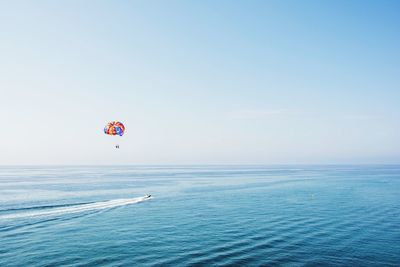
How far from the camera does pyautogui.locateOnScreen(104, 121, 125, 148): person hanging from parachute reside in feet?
185

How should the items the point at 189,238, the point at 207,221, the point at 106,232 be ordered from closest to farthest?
the point at 189,238 → the point at 106,232 → the point at 207,221

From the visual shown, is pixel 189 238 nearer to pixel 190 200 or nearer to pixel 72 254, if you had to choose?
pixel 72 254

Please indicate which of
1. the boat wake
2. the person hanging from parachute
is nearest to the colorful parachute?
the person hanging from parachute

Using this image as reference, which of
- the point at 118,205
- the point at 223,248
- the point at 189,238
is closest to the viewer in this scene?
the point at 223,248

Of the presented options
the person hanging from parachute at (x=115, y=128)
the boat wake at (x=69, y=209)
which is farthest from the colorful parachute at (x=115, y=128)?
the boat wake at (x=69, y=209)

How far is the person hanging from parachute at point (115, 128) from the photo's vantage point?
185ft

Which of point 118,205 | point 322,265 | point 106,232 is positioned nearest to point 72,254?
point 106,232

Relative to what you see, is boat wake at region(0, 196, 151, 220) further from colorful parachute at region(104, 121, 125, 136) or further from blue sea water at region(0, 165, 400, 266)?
colorful parachute at region(104, 121, 125, 136)

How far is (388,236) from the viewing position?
35.2 m

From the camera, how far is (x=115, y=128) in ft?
187

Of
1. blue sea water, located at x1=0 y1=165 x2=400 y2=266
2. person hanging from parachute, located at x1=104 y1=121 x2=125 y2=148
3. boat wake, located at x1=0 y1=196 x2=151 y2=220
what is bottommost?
blue sea water, located at x1=0 y1=165 x2=400 y2=266

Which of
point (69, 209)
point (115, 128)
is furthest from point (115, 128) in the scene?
point (69, 209)

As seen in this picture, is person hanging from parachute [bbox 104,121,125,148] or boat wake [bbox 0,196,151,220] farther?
person hanging from parachute [bbox 104,121,125,148]

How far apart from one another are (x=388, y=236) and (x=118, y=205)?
43.5 meters
